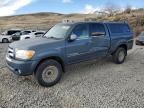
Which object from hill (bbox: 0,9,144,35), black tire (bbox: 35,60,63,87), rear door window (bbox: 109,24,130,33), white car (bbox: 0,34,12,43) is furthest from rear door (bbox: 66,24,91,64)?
hill (bbox: 0,9,144,35)

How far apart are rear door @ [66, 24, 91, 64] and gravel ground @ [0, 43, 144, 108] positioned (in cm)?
68

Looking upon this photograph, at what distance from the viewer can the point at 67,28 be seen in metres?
6.21

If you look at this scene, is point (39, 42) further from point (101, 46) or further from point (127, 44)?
point (127, 44)

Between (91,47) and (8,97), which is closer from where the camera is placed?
(8,97)

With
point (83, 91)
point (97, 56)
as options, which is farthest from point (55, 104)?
point (97, 56)

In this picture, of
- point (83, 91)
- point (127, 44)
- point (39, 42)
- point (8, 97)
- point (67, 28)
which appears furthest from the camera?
point (127, 44)

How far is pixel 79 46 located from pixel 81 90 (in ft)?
4.82

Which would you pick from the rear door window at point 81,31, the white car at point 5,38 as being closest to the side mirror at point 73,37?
the rear door window at point 81,31

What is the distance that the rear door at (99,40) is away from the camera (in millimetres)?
6579

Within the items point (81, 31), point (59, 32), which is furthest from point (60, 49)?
point (81, 31)

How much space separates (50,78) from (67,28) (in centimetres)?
169

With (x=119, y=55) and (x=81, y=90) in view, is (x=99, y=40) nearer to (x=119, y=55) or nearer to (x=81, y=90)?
(x=119, y=55)

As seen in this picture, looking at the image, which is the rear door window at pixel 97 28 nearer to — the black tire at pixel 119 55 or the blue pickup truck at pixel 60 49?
the blue pickup truck at pixel 60 49

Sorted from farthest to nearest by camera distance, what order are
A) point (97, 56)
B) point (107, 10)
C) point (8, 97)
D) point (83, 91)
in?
point (107, 10), point (97, 56), point (83, 91), point (8, 97)
